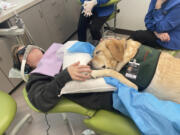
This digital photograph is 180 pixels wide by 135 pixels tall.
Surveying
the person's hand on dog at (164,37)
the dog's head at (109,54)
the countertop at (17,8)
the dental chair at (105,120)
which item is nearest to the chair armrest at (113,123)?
the dental chair at (105,120)

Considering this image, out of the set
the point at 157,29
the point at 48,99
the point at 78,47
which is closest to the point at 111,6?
the point at 157,29

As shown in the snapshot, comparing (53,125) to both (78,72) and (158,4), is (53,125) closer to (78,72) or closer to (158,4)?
(78,72)

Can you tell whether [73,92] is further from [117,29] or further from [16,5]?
[117,29]

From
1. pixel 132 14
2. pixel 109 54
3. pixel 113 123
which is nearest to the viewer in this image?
pixel 113 123

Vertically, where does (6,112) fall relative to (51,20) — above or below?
below

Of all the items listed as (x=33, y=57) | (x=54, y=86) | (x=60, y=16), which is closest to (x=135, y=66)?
(x=54, y=86)

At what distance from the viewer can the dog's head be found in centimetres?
100

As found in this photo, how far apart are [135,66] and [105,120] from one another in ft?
1.27

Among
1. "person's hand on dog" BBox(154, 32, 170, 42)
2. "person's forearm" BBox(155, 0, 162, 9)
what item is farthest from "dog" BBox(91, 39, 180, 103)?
"person's forearm" BBox(155, 0, 162, 9)

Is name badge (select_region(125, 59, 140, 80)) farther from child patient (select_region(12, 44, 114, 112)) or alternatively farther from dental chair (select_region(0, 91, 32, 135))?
dental chair (select_region(0, 91, 32, 135))

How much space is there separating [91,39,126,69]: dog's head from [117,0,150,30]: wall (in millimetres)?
1391

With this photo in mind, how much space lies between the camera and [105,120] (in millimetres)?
828

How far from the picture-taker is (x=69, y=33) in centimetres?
260

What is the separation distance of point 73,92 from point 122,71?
1.24ft
